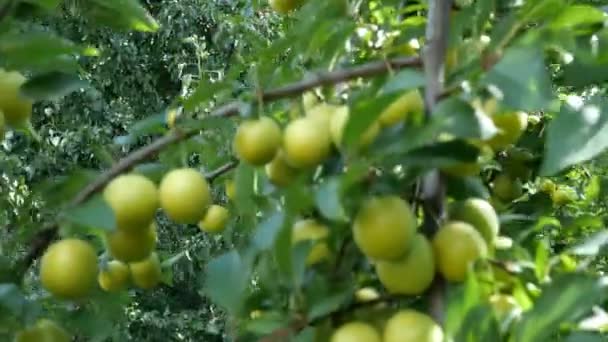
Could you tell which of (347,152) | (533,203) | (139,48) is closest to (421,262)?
(347,152)

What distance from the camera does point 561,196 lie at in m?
1.52

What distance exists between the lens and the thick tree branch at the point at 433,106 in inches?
32.5

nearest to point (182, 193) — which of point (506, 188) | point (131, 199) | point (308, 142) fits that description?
point (131, 199)

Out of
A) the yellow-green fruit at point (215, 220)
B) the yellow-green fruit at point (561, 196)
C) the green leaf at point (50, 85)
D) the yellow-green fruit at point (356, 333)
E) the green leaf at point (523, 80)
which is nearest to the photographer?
the green leaf at point (523, 80)

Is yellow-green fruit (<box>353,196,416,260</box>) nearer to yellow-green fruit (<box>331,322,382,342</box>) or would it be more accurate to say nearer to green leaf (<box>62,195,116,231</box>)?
yellow-green fruit (<box>331,322,382,342</box>)

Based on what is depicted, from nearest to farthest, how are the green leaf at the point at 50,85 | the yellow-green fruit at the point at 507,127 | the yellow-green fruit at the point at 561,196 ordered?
1. the yellow-green fruit at the point at 507,127
2. the green leaf at the point at 50,85
3. the yellow-green fruit at the point at 561,196

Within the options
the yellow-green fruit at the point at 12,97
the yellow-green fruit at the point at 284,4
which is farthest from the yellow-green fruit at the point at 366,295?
the yellow-green fruit at the point at 284,4

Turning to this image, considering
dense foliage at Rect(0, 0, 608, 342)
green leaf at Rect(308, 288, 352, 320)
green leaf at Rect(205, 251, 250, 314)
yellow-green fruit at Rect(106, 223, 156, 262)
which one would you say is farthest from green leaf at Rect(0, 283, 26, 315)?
green leaf at Rect(308, 288, 352, 320)

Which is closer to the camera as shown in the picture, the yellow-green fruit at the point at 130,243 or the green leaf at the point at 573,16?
the green leaf at the point at 573,16

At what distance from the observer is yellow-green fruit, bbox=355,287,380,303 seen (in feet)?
2.82

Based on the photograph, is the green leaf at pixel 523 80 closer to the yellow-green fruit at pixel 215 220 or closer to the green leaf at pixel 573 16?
the green leaf at pixel 573 16

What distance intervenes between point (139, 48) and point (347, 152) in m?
4.51

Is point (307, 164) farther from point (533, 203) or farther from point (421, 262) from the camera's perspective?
point (533, 203)

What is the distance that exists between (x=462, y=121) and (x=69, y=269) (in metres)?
0.45
